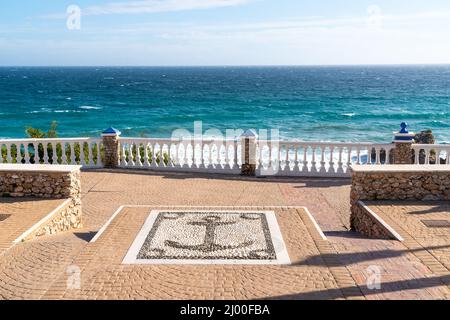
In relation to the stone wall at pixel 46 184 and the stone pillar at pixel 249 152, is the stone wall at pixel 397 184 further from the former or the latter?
the stone wall at pixel 46 184

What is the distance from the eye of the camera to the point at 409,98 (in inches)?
2837

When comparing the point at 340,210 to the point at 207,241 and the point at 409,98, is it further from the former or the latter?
the point at 409,98

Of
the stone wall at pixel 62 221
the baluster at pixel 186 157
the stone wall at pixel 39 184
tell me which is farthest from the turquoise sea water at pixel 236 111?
the stone wall at pixel 62 221

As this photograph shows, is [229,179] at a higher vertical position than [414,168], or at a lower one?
lower

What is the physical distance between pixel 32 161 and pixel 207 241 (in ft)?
30.0

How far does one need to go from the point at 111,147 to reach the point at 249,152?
400 centimetres

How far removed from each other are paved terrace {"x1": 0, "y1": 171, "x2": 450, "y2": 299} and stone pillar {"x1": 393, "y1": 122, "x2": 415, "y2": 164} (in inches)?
138

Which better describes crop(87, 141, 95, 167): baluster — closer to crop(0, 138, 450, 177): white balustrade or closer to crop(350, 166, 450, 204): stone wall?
crop(0, 138, 450, 177): white balustrade

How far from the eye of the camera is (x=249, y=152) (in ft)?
45.6

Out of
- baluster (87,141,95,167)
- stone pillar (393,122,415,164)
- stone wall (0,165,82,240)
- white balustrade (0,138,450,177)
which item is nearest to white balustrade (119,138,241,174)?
white balustrade (0,138,450,177)

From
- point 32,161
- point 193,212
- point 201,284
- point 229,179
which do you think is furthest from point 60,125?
point 201,284

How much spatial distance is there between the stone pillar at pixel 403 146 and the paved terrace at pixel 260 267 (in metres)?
3.51

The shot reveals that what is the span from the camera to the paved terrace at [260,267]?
5.95m
